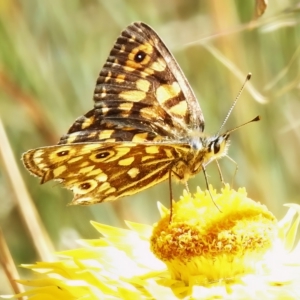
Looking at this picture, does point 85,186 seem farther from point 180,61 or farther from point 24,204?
point 180,61

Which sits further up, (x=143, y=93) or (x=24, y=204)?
(x=143, y=93)

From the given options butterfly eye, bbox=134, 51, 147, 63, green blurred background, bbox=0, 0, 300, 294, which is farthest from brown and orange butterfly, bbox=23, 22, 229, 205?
green blurred background, bbox=0, 0, 300, 294

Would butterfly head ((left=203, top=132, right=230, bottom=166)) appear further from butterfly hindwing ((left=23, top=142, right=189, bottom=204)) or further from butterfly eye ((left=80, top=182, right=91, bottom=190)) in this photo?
butterfly eye ((left=80, top=182, right=91, bottom=190))

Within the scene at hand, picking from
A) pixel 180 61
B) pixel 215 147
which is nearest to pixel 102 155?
pixel 215 147

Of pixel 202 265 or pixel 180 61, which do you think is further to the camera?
pixel 180 61

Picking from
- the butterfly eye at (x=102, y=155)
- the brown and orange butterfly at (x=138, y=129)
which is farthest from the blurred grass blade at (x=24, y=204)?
the butterfly eye at (x=102, y=155)

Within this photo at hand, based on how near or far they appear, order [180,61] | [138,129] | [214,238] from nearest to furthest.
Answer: [214,238] < [138,129] < [180,61]

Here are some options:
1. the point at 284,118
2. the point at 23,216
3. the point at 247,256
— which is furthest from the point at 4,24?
the point at 247,256
